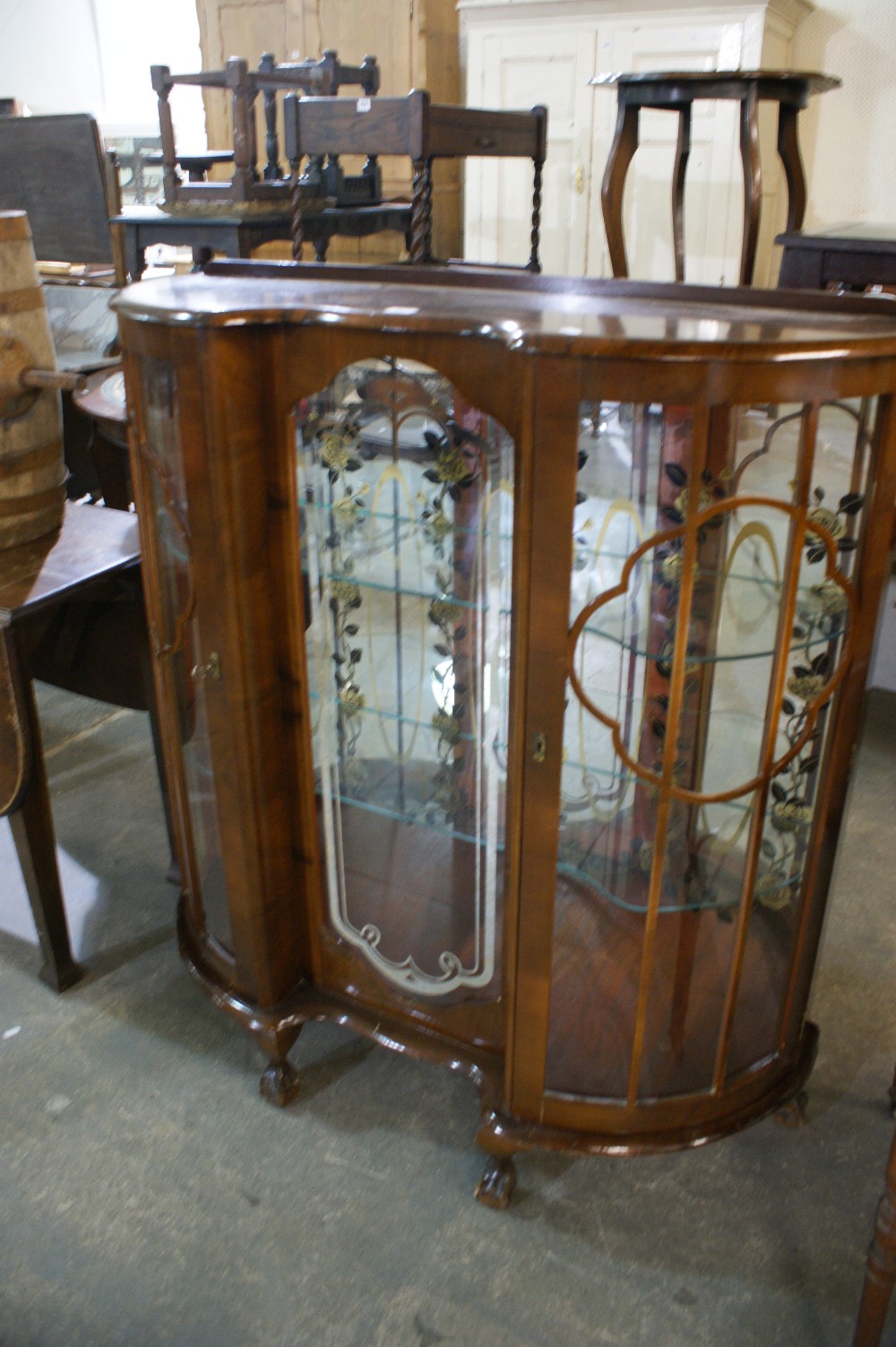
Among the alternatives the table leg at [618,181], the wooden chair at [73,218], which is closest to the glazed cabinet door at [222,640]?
the table leg at [618,181]

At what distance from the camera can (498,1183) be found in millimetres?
1304

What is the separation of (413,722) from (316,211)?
2537mm

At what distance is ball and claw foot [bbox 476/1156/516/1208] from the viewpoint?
1.30 m

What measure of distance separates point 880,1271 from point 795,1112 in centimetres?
35

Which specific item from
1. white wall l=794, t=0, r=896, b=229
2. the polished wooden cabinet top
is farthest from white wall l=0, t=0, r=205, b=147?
the polished wooden cabinet top

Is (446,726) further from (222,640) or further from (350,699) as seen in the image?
(222,640)

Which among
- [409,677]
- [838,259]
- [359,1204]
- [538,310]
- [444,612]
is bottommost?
[359,1204]

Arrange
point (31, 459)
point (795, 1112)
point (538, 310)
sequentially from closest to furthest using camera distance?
point (538, 310) < point (795, 1112) < point (31, 459)

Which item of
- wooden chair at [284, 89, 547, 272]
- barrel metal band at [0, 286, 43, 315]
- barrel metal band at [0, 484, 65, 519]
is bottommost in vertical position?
barrel metal band at [0, 484, 65, 519]

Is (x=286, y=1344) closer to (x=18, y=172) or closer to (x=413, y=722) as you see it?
(x=413, y=722)

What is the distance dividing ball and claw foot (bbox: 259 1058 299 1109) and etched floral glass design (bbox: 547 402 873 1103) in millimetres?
416

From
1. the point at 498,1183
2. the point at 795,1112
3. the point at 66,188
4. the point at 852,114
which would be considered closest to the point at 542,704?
the point at 498,1183

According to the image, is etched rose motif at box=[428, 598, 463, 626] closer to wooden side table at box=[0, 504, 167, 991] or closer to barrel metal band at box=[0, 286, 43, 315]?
wooden side table at box=[0, 504, 167, 991]

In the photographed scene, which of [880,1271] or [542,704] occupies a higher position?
[542,704]
